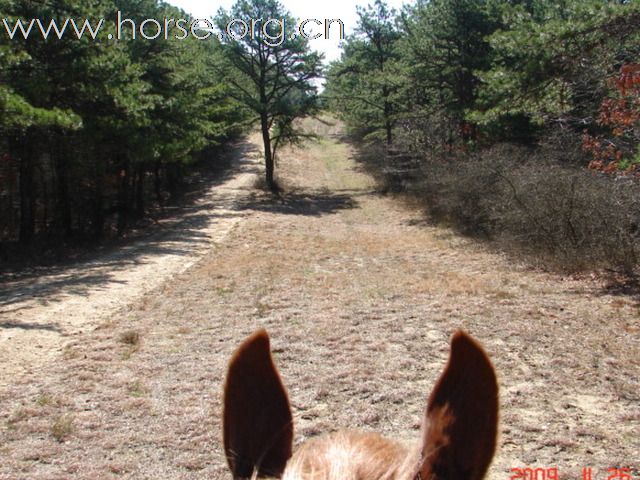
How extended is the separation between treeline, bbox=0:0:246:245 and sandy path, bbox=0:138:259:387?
9.04ft

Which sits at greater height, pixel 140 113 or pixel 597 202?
pixel 140 113

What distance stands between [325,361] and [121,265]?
A: 744cm

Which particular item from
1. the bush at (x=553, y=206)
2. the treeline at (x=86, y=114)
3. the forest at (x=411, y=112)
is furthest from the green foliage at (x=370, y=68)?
the bush at (x=553, y=206)

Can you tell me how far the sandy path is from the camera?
19.9 ft

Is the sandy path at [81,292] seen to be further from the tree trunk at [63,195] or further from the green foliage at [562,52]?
the green foliage at [562,52]

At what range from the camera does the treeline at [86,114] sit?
10.9 metres

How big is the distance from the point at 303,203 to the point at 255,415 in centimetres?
2410

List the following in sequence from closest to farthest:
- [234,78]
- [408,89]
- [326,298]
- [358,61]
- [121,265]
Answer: [326,298] → [121,265] → [408,89] → [234,78] → [358,61]

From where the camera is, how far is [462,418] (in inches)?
34.1

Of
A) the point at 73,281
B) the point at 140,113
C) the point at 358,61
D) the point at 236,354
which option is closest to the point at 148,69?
the point at 140,113

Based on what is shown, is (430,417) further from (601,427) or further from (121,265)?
(121,265)

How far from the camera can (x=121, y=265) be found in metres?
11.6

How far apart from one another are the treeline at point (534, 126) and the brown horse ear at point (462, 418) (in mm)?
7343

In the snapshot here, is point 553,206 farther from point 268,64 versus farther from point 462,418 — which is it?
point 268,64
